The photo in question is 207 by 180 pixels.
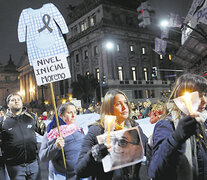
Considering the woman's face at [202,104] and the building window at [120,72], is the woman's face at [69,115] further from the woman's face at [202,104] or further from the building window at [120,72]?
the building window at [120,72]

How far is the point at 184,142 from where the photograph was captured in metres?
1.56

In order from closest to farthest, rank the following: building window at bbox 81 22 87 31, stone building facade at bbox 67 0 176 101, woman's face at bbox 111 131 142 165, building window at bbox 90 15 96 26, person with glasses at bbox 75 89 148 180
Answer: person with glasses at bbox 75 89 148 180
woman's face at bbox 111 131 142 165
stone building facade at bbox 67 0 176 101
building window at bbox 90 15 96 26
building window at bbox 81 22 87 31

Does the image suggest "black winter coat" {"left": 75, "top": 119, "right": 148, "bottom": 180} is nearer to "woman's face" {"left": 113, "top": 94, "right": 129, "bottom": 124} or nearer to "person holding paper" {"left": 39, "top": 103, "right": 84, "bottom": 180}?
"woman's face" {"left": 113, "top": 94, "right": 129, "bottom": 124}

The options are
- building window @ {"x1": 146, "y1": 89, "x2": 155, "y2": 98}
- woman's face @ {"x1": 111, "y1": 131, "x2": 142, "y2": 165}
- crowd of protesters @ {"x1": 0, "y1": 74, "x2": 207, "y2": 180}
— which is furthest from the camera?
building window @ {"x1": 146, "y1": 89, "x2": 155, "y2": 98}

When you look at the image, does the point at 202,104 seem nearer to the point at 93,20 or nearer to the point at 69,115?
the point at 69,115

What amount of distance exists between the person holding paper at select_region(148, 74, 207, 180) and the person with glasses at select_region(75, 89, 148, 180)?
474mm

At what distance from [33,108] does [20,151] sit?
171 ft

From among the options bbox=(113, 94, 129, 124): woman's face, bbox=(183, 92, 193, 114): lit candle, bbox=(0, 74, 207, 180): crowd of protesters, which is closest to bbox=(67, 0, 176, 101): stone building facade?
bbox=(0, 74, 207, 180): crowd of protesters

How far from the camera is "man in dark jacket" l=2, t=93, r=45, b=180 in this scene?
3752 millimetres

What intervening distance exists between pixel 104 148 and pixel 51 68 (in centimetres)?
189

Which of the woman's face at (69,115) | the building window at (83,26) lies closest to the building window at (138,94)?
the building window at (83,26)

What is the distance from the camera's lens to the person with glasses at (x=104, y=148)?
2.02 metres

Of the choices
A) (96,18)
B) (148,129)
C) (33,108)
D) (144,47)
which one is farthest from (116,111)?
(33,108)

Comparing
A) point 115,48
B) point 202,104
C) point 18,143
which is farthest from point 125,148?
point 115,48
